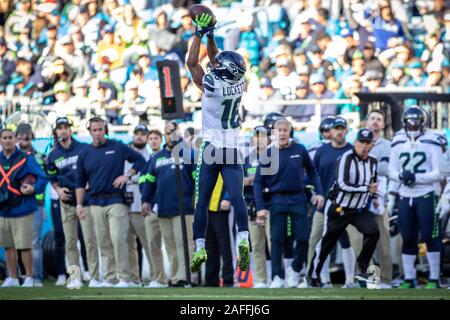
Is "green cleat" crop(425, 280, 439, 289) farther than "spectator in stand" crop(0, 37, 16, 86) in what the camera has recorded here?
No

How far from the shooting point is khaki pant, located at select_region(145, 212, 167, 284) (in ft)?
55.5

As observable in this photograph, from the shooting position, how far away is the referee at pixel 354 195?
15172 mm

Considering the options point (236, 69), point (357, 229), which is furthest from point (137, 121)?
point (236, 69)

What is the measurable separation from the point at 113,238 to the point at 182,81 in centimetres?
494

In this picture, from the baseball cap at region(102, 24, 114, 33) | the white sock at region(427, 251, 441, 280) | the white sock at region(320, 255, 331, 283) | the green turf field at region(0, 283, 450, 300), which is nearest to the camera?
the green turf field at region(0, 283, 450, 300)

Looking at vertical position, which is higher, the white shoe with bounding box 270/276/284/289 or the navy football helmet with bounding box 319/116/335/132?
the navy football helmet with bounding box 319/116/335/132

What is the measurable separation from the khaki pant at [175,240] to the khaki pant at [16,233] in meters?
1.81

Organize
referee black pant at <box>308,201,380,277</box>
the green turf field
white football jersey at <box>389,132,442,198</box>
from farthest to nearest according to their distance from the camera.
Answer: white football jersey at <box>389,132,442,198</box>
referee black pant at <box>308,201,380,277</box>
the green turf field

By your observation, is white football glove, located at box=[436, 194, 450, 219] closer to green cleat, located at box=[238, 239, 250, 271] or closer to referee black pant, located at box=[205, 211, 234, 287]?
referee black pant, located at box=[205, 211, 234, 287]

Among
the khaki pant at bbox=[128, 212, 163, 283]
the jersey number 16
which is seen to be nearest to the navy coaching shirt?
the khaki pant at bbox=[128, 212, 163, 283]

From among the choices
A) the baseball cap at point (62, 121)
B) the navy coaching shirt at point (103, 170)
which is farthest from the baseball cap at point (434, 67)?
the baseball cap at point (62, 121)

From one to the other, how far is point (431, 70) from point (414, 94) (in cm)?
206

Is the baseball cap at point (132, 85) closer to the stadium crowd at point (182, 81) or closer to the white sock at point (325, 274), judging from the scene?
the stadium crowd at point (182, 81)

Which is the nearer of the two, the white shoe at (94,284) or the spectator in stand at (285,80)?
the white shoe at (94,284)
